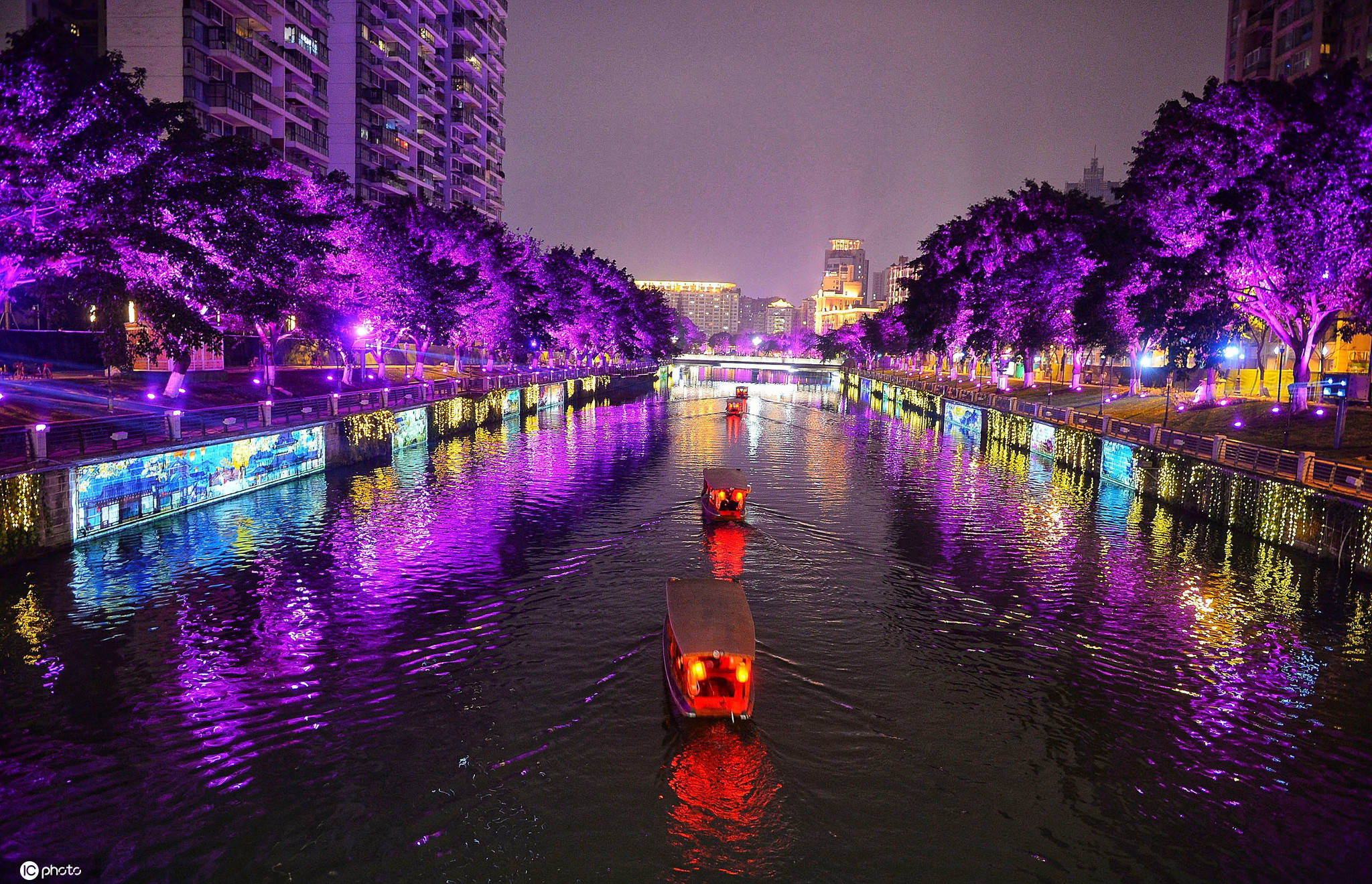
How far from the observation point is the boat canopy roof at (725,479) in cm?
3047

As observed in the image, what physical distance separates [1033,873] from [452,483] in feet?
102

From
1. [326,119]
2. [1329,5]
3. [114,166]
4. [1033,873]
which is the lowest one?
[1033,873]

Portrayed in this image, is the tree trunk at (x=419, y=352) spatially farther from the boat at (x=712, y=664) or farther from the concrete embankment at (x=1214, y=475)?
the boat at (x=712, y=664)

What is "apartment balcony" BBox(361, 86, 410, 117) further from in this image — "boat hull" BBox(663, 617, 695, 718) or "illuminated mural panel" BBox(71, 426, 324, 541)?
"boat hull" BBox(663, 617, 695, 718)

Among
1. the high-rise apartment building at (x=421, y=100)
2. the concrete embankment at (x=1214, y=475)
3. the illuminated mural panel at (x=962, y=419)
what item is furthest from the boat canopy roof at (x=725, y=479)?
the high-rise apartment building at (x=421, y=100)

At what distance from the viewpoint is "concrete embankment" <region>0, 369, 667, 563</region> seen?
2255 centimetres

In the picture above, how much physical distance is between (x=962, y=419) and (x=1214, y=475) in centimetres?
3871

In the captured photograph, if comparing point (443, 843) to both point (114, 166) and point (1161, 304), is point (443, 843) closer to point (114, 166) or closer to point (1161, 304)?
point (114, 166)

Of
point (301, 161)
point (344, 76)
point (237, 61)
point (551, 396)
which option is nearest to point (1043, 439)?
point (551, 396)

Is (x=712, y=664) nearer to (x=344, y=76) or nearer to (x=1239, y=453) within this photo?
(x=1239, y=453)

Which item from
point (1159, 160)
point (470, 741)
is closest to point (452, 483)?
point (470, 741)

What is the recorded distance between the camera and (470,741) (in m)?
13.6

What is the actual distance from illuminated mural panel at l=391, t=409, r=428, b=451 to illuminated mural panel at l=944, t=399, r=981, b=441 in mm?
36522

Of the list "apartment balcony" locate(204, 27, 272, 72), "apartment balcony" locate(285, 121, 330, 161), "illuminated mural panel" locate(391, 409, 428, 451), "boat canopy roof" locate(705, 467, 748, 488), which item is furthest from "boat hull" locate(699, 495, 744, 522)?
"apartment balcony" locate(285, 121, 330, 161)
